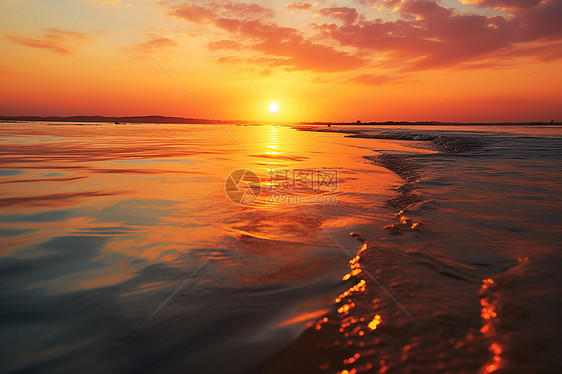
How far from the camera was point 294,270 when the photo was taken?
2.83 meters

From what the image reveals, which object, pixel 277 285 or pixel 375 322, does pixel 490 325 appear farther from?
pixel 277 285

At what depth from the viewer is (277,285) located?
255cm

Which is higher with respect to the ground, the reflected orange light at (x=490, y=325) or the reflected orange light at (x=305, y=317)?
the reflected orange light at (x=490, y=325)

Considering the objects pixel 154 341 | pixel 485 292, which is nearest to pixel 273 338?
pixel 154 341

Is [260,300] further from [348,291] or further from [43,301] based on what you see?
[43,301]

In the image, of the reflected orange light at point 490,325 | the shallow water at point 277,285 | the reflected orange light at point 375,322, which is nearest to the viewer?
the reflected orange light at point 490,325

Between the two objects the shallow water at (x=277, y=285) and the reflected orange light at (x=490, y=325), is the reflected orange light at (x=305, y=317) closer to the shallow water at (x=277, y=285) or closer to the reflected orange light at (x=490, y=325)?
the shallow water at (x=277, y=285)

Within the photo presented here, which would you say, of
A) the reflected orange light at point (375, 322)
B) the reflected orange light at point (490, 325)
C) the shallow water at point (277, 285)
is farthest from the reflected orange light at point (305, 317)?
the reflected orange light at point (490, 325)

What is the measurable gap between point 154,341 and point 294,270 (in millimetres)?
1373

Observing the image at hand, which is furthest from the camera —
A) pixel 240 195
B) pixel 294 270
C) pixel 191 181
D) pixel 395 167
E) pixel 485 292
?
pixel 395 167

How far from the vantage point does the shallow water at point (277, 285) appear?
Answer: 5.62 feet

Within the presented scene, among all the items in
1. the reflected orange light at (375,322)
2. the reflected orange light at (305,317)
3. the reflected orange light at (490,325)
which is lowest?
the reflected orange light at (305,317)

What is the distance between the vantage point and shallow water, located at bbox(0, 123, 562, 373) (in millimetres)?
1713

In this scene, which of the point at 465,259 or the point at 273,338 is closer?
the point at 273,338
